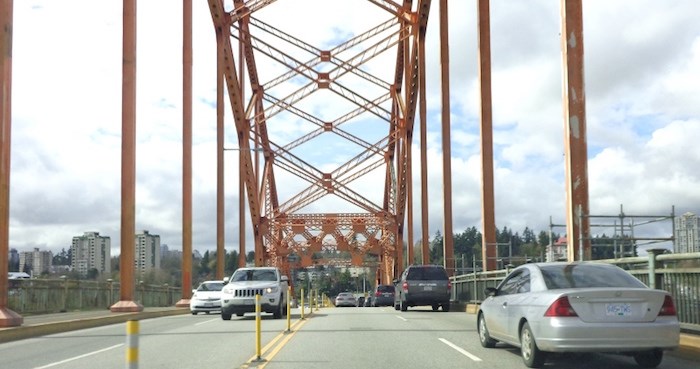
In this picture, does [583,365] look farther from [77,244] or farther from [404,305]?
[77,244]

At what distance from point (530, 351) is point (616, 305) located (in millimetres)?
1347

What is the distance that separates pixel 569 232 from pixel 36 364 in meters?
13.5

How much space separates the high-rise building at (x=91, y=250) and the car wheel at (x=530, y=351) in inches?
3742

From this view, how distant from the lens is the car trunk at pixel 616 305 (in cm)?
959

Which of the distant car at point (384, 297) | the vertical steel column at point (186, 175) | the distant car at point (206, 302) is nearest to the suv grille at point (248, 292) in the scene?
the distant car at point (206, 302)

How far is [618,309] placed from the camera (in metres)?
9.61

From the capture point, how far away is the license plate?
9.60 metres

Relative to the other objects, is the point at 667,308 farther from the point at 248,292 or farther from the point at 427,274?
the point at 427,274

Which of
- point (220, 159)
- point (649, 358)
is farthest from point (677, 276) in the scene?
point (220, 159)

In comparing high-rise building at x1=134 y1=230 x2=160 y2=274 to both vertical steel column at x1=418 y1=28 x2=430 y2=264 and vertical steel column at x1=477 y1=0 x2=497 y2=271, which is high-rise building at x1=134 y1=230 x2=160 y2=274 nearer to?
vertical steel column at x1=418 y1=28 x2=430 y2=264

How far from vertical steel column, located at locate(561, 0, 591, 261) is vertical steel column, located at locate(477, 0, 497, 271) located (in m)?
10.2

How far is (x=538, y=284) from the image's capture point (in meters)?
10.6

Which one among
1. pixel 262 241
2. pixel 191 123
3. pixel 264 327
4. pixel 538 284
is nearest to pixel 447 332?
pixel 264 327

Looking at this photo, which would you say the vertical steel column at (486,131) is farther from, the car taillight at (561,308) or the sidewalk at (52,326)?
the car taillight at (561,308)
